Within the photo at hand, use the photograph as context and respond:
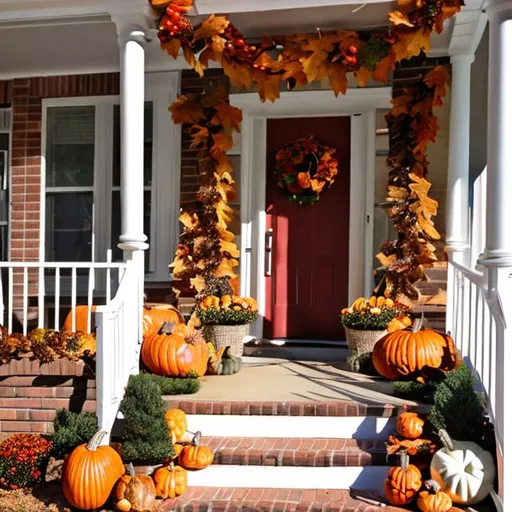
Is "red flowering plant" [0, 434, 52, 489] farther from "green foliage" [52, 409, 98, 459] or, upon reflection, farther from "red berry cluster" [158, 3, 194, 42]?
"red berry cluster" [158, 3, 194, 42]

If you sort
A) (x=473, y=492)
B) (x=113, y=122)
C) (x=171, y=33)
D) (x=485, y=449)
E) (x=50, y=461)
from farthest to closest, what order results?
(x=113, y=122)
(x=171, y=33)
(x=50, y=461)
(x=485, y=449)
(x=473, y=492)

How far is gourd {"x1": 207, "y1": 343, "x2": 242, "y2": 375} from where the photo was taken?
5.54 meters

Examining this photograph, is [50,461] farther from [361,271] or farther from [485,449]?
[361,271]

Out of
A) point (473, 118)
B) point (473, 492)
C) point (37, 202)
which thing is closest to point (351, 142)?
point (473, 118)

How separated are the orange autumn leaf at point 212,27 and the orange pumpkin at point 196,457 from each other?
2.99m

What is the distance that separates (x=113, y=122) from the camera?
23.4 feet

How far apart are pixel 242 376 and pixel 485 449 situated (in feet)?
6.78

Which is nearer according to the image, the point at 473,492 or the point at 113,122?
the point at 473,492

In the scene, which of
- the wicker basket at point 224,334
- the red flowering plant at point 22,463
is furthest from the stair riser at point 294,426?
the wicker basket at point 224,334

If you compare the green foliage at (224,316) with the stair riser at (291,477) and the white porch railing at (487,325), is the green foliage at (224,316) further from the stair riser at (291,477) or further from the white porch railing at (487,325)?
the stair riser at (291,477)

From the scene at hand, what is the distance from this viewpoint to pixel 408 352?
16.4ft

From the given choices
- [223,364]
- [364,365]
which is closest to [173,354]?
[223,364]

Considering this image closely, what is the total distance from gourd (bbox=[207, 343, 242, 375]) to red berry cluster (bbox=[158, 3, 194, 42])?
2.53m

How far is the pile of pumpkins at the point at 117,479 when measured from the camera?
3896 millimetres
